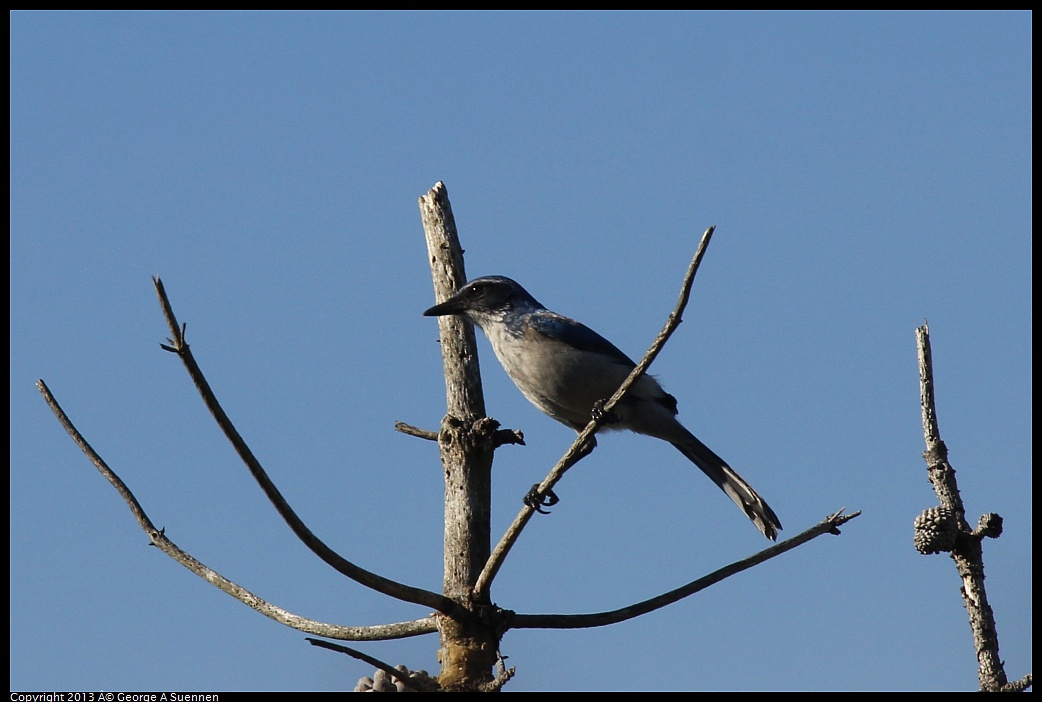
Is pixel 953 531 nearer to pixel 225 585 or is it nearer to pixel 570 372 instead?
pixel 225 585

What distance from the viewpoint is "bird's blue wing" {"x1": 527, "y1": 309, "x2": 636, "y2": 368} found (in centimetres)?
815

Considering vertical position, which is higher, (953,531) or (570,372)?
(570,372)

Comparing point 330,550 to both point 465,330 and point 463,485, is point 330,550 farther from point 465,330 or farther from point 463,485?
point 465,330

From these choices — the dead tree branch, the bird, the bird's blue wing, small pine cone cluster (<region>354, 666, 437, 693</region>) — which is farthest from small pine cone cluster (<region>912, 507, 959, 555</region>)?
the bird's blue wing

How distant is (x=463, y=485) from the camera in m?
6.18

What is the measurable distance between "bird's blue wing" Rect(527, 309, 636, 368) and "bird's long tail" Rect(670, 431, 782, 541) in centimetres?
82

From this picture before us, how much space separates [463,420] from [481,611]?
1346mm

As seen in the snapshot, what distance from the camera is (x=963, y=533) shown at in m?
3.75

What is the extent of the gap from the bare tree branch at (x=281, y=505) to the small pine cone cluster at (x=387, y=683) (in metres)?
0.35

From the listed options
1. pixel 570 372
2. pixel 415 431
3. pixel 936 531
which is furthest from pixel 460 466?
pixel 936 531

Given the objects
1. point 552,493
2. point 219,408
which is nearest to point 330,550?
point 219,408

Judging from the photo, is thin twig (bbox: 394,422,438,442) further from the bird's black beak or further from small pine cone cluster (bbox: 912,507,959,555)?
small pine cone cluster (bbox: 912,507,959,555)

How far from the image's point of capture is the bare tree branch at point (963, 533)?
3518 mm

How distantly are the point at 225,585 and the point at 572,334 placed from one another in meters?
3.56
